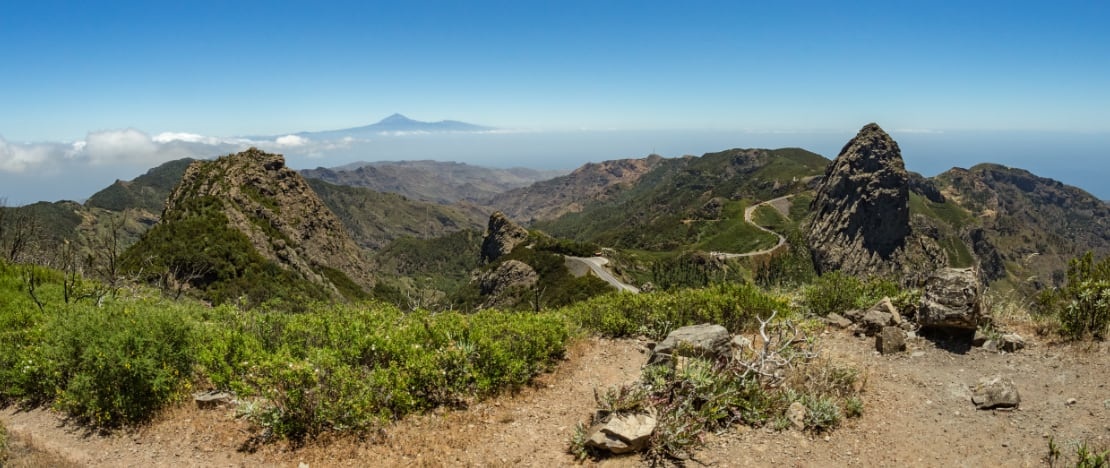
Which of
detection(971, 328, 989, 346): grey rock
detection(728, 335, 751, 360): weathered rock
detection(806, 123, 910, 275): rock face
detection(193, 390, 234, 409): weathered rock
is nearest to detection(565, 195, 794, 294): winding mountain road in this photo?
detection(806, 123, 910, 275): rock face

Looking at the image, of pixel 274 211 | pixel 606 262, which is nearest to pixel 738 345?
pixel 606 262

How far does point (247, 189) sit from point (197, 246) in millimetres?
36519

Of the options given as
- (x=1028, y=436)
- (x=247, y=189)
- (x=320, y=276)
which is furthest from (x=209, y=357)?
(x=247, y=189)

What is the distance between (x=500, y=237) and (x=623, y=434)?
15657cm

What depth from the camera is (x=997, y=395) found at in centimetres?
953

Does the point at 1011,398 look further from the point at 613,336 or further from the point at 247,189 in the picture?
the point at 247,189

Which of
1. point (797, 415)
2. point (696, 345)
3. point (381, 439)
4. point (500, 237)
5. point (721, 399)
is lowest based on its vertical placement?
point (500, 237)

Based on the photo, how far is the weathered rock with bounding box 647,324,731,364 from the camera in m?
10.9

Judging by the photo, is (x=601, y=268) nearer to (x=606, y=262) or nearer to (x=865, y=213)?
(x=606, y=262)

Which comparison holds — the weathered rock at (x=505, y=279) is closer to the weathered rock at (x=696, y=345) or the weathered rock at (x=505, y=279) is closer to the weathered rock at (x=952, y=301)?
the weathered rock at (x=696, y=345)

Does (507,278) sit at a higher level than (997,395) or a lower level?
lower

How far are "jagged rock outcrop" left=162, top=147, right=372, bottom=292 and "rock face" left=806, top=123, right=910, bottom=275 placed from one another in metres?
123

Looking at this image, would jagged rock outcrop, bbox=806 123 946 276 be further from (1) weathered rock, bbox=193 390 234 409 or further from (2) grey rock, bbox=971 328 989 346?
(1) weathered rock, bbox=193 390 234 409

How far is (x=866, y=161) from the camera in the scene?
150875mm
